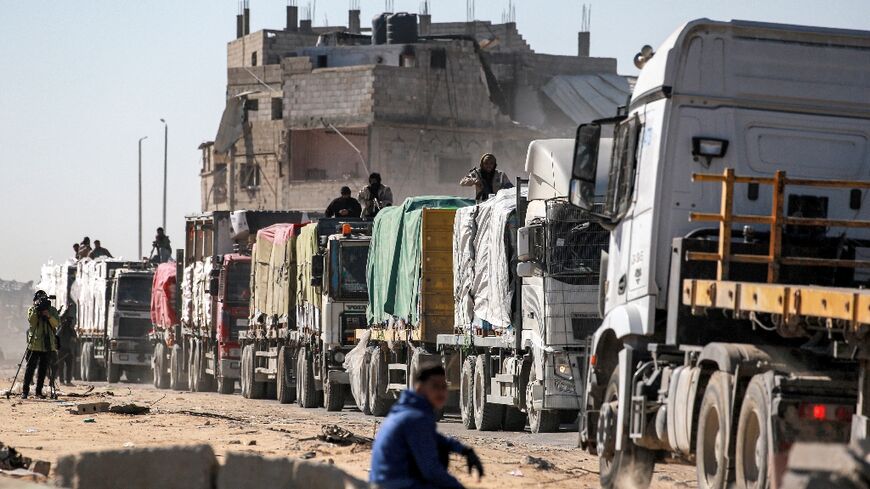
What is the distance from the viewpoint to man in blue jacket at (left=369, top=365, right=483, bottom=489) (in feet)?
28.2

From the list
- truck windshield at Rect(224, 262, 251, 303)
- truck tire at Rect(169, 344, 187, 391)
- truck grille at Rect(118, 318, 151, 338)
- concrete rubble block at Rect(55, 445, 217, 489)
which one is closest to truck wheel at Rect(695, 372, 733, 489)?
concrete rubble block at Rect(55, 445, 217, 489)

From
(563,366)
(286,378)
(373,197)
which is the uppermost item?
(373,197)

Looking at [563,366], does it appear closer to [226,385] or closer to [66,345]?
[226,385]

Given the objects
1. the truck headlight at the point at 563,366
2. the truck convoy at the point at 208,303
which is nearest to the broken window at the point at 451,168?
the truck convoy at the point at 208,303

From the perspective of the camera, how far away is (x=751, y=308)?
10.2 meters

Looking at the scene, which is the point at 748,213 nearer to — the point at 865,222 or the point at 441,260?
the point at 865,222

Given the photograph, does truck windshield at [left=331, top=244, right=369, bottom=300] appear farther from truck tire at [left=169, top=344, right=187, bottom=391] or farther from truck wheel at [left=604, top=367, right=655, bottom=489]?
truck wheel at [left=604, top=367, right=655, bottom=489]

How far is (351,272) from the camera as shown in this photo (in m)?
27.9

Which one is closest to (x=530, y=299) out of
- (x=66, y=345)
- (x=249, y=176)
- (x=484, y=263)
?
(x=484, y=263)

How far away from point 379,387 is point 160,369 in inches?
686

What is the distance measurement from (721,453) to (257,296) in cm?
2352

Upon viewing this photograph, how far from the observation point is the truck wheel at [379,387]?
82.3ft

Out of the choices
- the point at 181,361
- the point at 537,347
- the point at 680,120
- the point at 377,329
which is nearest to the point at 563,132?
the point at 181,361

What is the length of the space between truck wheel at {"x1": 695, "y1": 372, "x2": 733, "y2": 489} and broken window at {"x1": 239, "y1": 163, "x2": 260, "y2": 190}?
70947mm
